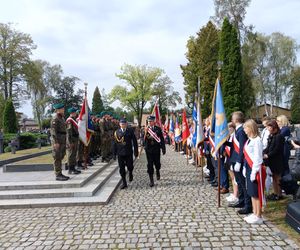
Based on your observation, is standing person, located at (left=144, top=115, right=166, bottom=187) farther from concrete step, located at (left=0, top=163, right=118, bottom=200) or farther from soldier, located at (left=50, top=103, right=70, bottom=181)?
soldier, located at (left=50, top=103, right=70, bottom=181)

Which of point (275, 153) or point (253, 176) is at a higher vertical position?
point (275, 153)

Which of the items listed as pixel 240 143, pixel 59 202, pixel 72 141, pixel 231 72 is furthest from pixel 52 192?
pixel 231 72

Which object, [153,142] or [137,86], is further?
[137,86]

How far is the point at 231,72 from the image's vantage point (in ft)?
117

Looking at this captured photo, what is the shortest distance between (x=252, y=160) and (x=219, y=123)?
1.52 m

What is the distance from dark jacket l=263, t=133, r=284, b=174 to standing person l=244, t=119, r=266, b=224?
145cm

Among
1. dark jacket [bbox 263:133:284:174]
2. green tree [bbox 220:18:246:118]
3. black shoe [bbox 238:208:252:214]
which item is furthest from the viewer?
green tree [bbox 220:18:246:118]

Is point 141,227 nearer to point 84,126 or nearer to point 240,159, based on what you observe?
point 240,159

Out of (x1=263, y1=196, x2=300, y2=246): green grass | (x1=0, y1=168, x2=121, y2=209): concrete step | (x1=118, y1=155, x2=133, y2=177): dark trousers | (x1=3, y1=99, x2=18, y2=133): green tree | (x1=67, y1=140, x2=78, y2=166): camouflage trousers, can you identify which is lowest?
(x1=263, y1=196, x2=300, y2=246): green grass

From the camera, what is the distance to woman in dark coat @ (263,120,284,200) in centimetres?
684

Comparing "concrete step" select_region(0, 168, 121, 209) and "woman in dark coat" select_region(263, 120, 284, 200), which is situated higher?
"woman in dark coat" select_region(263, 120, 284, 200)

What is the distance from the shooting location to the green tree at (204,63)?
38.8 meters

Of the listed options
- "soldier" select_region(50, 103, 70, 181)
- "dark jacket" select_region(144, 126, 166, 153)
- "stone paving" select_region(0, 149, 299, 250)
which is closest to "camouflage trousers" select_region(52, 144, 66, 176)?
"soldier" select_region(50, 103, 70, 181)

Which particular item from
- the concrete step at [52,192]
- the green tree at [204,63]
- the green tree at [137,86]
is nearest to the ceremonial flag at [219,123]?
the concrete step at [52,192]
